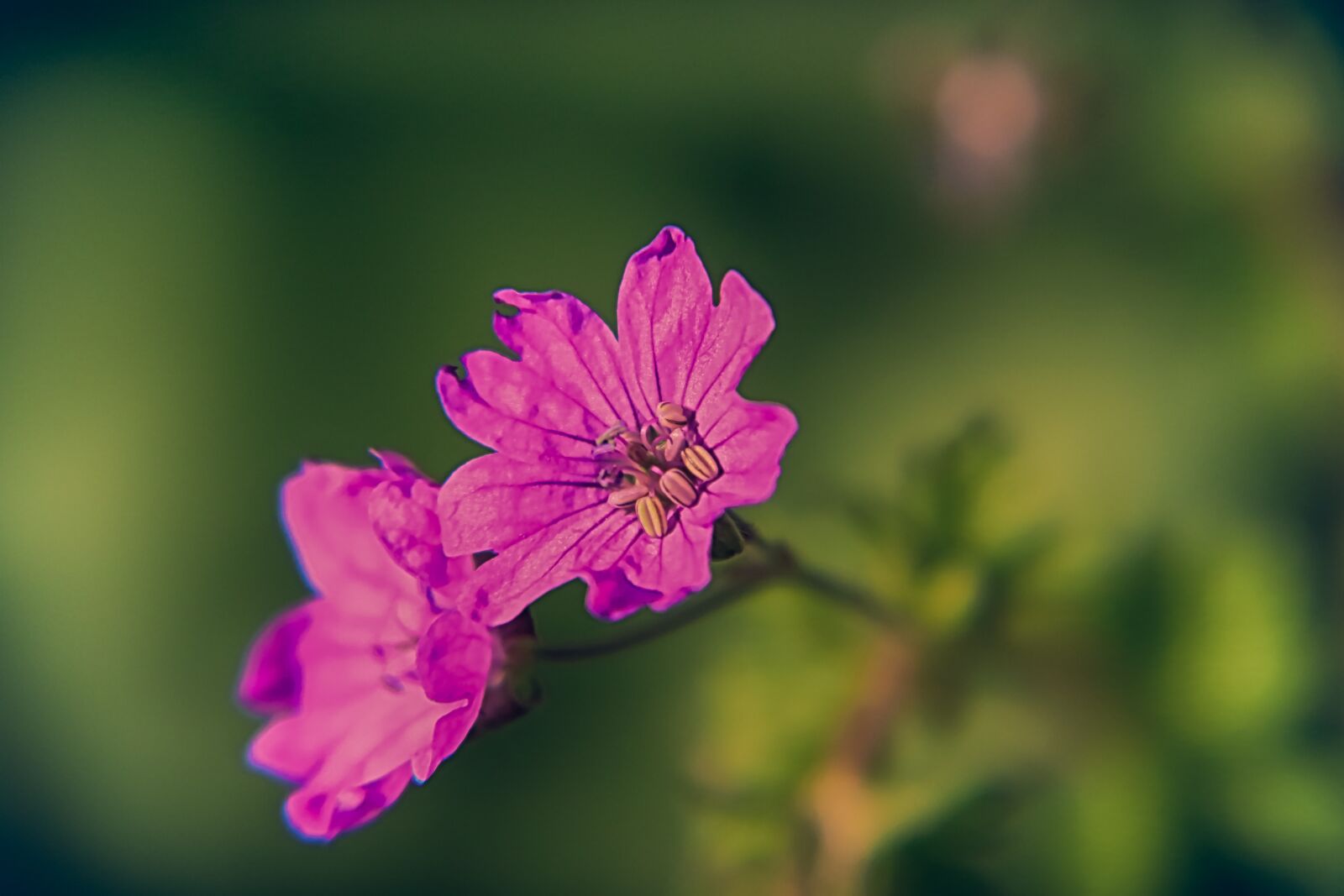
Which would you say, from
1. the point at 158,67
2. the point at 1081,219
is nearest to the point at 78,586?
the point at 158,67

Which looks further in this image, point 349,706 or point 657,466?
point 349,706

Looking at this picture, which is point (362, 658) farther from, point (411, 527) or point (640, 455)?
point (640, 455)

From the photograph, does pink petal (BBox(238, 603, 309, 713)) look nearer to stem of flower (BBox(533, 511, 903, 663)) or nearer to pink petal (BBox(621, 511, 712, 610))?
stem of flower (BBox(533, 511, 903, 663))

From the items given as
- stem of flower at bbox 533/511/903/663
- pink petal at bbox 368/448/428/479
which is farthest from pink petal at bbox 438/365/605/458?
stem of flower at bbox 533/511/903/663

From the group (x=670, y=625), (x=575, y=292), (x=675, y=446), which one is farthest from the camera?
(x=575, y=292)

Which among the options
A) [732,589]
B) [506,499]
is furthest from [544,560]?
[732,589]

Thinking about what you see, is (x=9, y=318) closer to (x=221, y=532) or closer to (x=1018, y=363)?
(x=221, y=532)

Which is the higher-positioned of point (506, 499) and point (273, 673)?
point (506, 499)

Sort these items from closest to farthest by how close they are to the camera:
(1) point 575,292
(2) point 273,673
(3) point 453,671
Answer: (3) point 453,671, (2) point 273,673, (1) point 575,292
